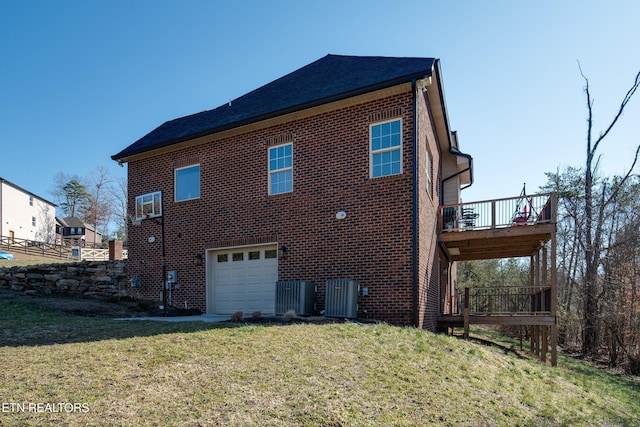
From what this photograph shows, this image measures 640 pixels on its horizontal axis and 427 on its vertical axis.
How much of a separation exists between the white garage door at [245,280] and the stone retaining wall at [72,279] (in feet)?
12.3

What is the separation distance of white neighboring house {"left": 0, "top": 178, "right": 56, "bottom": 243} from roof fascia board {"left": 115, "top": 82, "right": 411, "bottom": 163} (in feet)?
96.0

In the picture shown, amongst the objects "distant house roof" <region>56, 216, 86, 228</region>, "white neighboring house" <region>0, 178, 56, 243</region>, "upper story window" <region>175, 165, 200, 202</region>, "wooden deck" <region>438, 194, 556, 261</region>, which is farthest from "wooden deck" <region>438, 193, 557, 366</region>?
"distant house roof" <region>56, 216, 86, 228</region>

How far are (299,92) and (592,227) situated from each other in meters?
16.1

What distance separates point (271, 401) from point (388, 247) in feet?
19.3

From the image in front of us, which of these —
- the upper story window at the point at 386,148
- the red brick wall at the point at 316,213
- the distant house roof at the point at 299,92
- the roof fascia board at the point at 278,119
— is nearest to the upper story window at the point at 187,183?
the red brick wall at the point at 316,213

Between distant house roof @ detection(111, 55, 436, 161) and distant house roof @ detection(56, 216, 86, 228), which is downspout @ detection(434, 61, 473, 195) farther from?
distant house roof @ detection(56, 216, 86, 228)

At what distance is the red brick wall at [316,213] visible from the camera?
32.3 ft

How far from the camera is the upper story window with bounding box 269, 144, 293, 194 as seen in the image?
37.7 feet

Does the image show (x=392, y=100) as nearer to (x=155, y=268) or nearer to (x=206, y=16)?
(x=206, y=16)

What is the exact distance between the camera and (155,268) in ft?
44.2

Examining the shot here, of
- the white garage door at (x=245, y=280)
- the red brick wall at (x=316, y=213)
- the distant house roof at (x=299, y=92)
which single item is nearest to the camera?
the red brick wall at (x=316, y=213)

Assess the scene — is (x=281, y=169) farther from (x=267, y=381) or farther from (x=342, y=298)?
(x=267, y=381)

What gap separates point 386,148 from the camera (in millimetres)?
10203

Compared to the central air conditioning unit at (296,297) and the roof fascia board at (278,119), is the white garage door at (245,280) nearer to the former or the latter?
the central air conditioning unit at (296,297)
